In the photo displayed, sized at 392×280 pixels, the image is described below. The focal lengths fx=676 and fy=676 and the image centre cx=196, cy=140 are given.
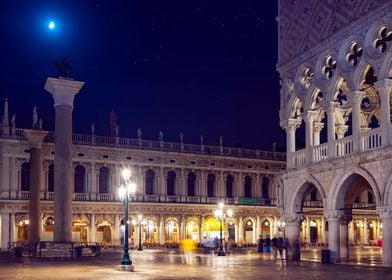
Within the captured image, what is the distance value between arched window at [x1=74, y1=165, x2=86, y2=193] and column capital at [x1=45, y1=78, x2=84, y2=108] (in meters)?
24.7

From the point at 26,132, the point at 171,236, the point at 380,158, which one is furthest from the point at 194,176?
the point at 380,158

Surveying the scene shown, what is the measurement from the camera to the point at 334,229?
28.8m

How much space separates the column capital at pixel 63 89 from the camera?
38.3 m

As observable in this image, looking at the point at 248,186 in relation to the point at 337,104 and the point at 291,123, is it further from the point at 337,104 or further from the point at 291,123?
the point at 337,104

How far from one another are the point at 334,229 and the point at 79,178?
3848cm

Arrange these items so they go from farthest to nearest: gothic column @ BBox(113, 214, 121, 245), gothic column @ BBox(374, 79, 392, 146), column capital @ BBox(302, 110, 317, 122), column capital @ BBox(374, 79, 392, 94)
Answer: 1. gothic column @ BBox(113, 214, 121, 245)
2. column capital @ BBox(302, 110, 317, 122)
3. column capital @ BBox(374, 79, 392, 94)
4. gothic column @ BBox(374, 79, 392, 146)

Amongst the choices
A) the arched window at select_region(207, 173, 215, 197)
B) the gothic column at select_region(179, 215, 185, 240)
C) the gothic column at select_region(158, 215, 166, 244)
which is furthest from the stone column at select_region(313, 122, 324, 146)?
the arched window at select_region(207, 173, 215, 197)

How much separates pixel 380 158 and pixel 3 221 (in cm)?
4038

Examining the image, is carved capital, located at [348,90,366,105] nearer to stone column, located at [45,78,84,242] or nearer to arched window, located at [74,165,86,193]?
stone column, located at [45,78,84,242]

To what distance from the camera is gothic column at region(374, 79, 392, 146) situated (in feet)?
82.4

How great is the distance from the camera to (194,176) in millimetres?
69438

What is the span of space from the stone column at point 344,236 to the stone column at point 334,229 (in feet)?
5.92

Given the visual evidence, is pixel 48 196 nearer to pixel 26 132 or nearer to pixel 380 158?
pixel 26 132

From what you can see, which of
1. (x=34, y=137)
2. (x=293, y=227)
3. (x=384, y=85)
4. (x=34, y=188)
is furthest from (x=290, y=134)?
(x=34, y=137)
